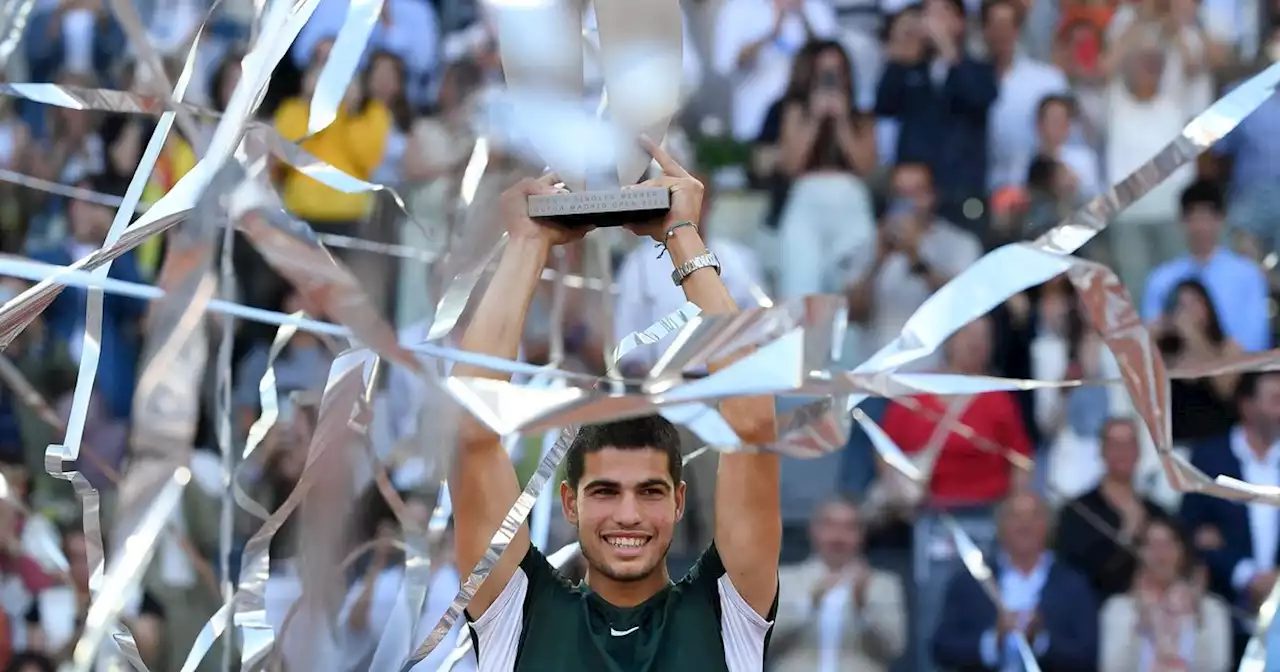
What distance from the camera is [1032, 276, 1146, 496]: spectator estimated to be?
5.63 m

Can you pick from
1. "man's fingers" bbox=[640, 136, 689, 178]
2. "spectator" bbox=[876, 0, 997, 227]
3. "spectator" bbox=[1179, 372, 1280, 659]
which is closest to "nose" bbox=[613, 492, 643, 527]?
"man's fingers" bbox=[640, 136, 689, 178]

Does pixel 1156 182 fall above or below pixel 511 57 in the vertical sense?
below

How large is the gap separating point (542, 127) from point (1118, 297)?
938 millimetres

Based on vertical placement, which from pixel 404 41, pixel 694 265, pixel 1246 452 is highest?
pixel 404 41

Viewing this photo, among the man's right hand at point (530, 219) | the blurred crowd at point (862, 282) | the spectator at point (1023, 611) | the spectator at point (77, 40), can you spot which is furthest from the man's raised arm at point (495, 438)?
the spectator at point (77, 40)

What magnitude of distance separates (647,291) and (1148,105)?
73.9 inches

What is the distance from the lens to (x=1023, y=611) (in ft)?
17.6

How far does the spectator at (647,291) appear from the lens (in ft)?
17.6

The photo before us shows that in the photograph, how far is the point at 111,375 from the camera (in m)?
6.17

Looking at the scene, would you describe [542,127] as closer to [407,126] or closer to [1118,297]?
[1118,297]

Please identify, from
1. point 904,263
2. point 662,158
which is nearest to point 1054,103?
point 904,263

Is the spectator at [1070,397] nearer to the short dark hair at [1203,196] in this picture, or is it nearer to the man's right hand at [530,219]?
the short dark hair at [1203,196]

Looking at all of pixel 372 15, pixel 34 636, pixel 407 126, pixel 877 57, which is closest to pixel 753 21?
pixel 877 57

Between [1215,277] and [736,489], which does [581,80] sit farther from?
[1215,277]
